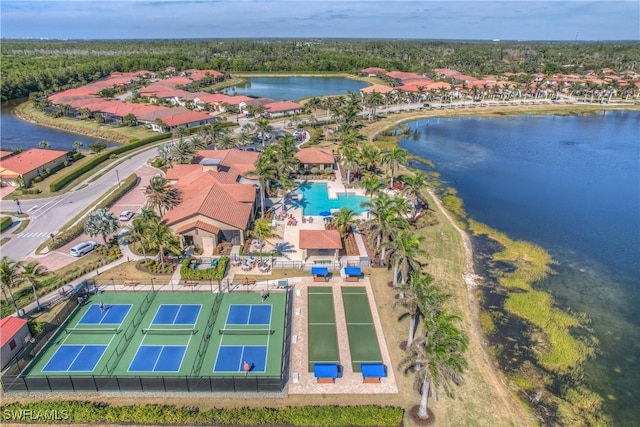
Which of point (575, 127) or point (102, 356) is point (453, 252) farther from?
point (575, 127)

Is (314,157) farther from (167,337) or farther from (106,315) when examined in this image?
(167,337)

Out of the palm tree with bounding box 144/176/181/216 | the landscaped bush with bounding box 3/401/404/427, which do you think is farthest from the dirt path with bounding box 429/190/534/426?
the palm tree with bounding box 144/176/181/216

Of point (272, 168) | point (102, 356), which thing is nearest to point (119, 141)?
point (272, 168)

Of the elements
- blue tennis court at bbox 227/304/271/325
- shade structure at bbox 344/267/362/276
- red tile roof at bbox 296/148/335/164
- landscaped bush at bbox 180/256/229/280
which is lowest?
blue tennis court at bbox 227/304/271/325

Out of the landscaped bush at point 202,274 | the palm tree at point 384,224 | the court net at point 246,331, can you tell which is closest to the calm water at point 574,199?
the palm tree at point 384,224

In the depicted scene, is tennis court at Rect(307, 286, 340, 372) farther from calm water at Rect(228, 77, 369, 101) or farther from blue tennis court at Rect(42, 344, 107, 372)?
calm water at Rect(228, 77, 369, 101)

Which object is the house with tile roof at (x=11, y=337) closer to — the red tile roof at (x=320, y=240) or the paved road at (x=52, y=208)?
the paved road at (x=52, y=208)

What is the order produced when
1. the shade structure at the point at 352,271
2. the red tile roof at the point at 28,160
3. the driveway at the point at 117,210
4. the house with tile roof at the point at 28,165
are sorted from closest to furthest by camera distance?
the shade structure at the point at 352,271
the driveway at the point at 117,210
the house with tile roof at the point at 28,165
the red tile roof at the point at 28,160
